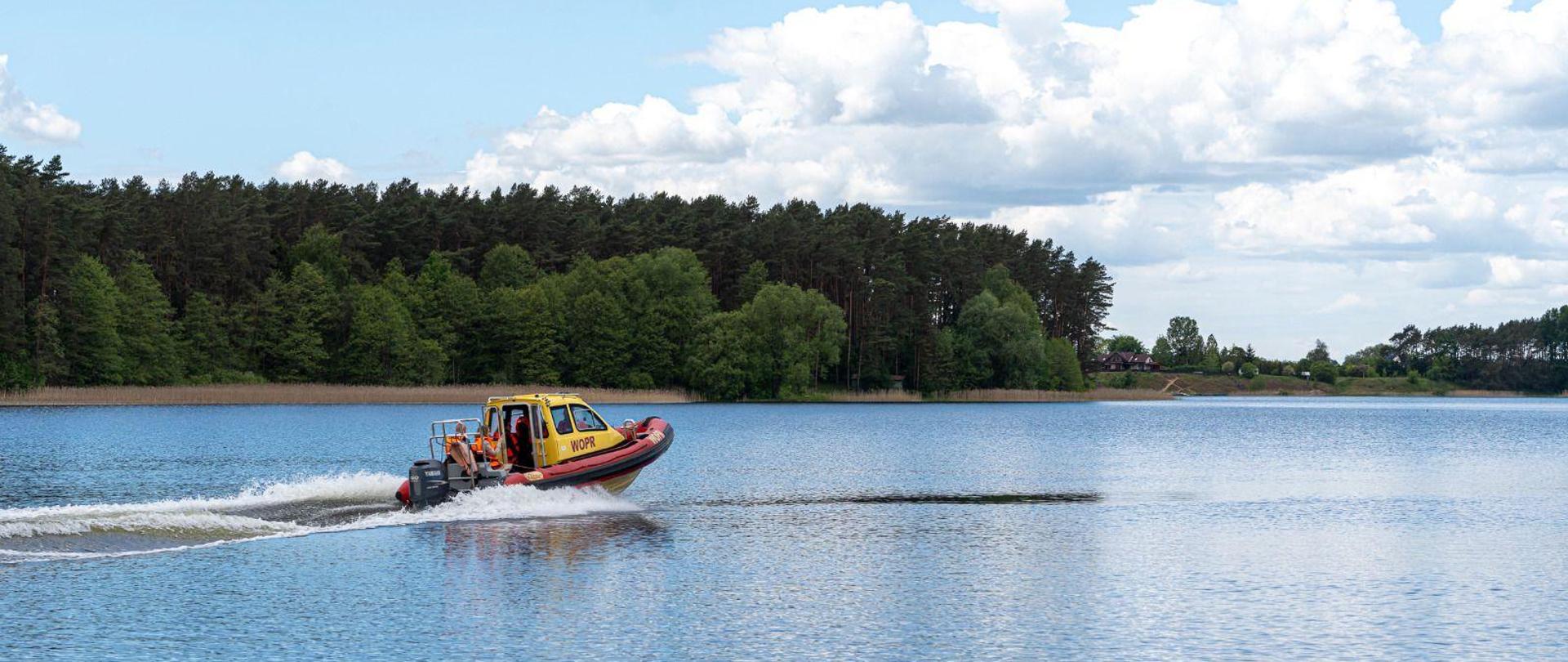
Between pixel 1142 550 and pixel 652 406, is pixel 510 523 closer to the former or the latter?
pixel 1142 550

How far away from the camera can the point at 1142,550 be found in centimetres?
2975

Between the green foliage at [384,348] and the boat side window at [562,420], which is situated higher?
the green foliage at [384,348]

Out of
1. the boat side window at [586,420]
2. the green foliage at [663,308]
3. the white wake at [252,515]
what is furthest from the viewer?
the green foliage at [663,308]

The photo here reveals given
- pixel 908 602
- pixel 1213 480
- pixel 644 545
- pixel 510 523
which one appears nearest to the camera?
pixel 908 602

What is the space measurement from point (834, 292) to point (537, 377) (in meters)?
36.3

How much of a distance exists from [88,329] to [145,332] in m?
7.16

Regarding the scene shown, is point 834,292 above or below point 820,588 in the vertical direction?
above

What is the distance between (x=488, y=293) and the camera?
13088 cm

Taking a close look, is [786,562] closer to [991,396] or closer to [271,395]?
[271,395]

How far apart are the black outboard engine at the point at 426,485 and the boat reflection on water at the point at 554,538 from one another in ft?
4.40

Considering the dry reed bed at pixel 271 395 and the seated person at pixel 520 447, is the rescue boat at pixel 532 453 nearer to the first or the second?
the seated person at pixel 520 447

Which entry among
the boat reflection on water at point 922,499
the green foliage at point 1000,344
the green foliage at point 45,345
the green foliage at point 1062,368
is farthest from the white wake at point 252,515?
the green foliage at point 1062,368

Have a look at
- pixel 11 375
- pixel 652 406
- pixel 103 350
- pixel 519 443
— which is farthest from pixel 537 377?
pixel 519 443

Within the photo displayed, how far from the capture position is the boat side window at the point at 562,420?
115 ft
